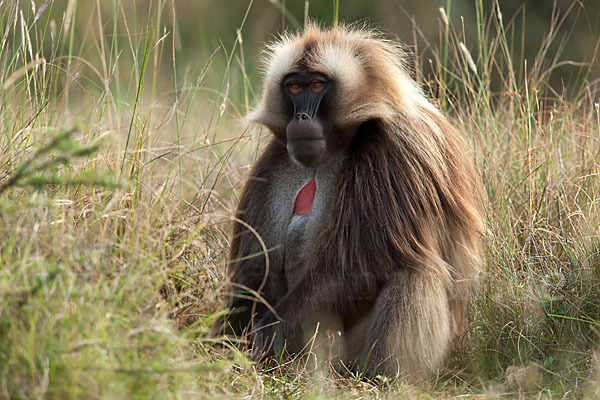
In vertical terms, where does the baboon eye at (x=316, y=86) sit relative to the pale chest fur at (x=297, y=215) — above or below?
above

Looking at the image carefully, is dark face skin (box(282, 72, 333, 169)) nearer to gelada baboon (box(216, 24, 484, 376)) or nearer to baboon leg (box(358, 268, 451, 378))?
gelada baboon (box(216, 24, 484, 376))

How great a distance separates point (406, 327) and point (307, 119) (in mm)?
1036

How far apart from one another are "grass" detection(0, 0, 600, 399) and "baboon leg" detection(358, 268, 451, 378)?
147 mm

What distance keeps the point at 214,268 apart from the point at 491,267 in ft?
4.57

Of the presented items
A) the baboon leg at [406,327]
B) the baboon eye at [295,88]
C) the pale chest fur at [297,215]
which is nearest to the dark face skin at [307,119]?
the baboon eye at [295,88]

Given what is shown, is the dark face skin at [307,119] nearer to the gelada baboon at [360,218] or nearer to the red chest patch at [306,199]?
the gelada baboon at [360,218]

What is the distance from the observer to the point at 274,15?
12305 mm

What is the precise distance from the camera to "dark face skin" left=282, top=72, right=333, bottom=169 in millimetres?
3557

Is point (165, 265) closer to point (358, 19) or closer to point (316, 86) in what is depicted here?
point (316, 86)

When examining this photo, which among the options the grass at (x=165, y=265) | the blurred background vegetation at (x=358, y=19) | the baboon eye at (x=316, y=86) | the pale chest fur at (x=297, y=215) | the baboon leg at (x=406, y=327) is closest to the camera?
the grass at (x=165, y=265)

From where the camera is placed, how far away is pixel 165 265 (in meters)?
2.92

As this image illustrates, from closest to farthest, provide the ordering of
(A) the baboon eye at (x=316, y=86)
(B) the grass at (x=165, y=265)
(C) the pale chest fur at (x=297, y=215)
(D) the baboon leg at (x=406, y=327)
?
(B) the grass at (x=165, y=265)
(D) the baboon leg at (x=406, y=327)
(A) the baboon eye at (x=316, y=86)
(C) the pale chest fur at (x=297, y=215)

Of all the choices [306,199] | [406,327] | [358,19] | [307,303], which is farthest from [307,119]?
[358,19]

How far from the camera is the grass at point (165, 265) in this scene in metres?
2.40
